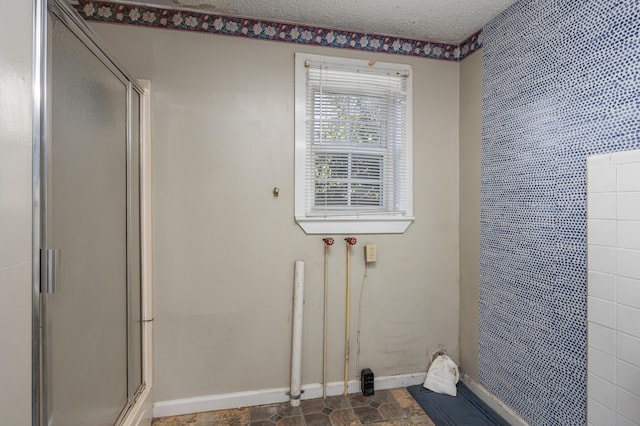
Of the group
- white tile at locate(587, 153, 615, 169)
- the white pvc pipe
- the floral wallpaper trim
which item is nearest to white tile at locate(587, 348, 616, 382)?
white tile at locate(587, 153, 615, 169)

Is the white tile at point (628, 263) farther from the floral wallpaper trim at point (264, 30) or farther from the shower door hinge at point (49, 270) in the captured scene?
the shower door hinge at point (49, 270)

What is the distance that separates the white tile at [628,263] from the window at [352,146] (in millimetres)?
1103

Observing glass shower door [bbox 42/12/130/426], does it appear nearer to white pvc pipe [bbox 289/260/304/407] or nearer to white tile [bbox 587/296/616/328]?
white pvc pipe [bbox 289/260/304/407]

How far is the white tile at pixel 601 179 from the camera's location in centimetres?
129

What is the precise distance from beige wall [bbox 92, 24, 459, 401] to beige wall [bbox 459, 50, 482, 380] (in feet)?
0.94

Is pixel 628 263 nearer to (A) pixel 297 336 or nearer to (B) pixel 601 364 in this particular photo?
(B) pixel 601 364

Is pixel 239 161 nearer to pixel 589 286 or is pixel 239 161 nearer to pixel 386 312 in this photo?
pixel 386 312

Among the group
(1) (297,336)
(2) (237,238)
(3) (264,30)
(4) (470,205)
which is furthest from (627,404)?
(3) (264,30)

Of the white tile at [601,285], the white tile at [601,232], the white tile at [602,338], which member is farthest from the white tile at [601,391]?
the white tile at [601,232]

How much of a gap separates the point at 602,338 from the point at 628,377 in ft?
0.50

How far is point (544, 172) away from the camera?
1.63 metres

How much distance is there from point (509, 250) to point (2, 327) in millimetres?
2194

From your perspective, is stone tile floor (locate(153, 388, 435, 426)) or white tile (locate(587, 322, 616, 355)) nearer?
white tile (locate(587, 322, 616, 355))

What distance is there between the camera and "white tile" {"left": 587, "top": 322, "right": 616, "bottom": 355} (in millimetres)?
1296
